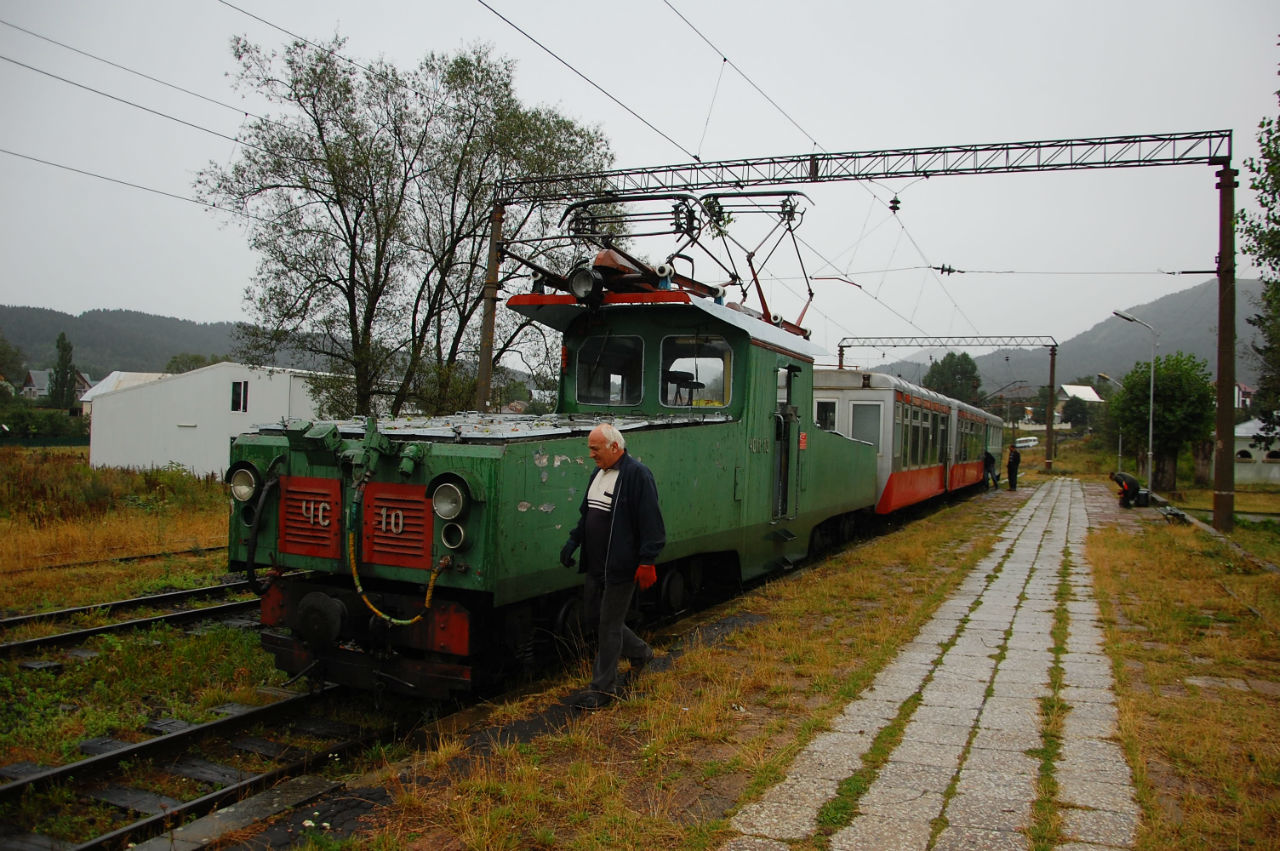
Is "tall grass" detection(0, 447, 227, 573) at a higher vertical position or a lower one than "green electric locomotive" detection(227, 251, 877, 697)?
lower

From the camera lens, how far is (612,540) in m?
5.15

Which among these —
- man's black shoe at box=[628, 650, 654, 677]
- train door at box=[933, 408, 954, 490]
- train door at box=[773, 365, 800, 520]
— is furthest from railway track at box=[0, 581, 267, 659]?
train door at box=[933, 408, 954, 490]

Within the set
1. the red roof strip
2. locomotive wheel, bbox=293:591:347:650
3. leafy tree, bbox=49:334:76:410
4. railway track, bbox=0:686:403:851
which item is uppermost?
leafy tree, bbox=49:334:76:410

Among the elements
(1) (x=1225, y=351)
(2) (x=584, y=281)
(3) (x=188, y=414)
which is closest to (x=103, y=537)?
(2) (x=584, y=281)

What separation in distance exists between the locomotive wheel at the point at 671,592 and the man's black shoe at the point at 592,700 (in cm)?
204

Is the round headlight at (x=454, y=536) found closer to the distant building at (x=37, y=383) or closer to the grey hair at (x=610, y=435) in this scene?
the grey hair at (x=610, y=435)

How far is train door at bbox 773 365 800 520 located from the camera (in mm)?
8883

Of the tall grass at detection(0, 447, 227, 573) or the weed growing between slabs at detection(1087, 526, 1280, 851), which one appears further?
the tall grass at detection(0, 447, 227, 573)

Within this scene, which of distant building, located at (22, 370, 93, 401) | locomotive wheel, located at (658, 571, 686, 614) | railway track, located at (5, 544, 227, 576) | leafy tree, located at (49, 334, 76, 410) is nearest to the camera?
locomotive wheel, located at (658, 571, 686, 614)

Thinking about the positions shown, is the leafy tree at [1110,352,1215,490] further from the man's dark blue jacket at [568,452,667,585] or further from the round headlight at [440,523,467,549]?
the round headlight at [440,523,467,549]

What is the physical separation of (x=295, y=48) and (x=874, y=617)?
17755 mm

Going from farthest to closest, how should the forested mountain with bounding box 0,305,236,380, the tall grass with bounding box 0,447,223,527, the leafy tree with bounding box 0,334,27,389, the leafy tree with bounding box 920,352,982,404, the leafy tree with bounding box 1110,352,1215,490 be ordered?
the forested mountain with bounding box 0,305,236,380 → the leafy tree with bounding box 920,352,982,404 → the leafy tree with bounding box 0,334,27,389 → the leafy tree with bounding box 1110,352,1215,490 → the tall grass with bounding box 0,447,223,527

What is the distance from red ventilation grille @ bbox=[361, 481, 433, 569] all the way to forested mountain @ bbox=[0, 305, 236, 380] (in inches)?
4780

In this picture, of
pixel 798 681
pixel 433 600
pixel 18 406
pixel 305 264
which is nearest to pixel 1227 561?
pixel 798 681
